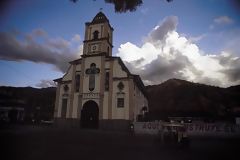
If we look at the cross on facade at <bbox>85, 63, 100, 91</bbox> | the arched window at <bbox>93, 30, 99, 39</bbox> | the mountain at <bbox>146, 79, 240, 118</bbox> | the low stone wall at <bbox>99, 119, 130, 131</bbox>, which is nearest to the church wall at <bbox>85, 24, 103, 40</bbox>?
the arched window at <bbox>93, 30, 99, 39</bbox>

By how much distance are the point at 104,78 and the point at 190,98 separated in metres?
40.3

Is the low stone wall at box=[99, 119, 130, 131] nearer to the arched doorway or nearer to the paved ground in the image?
the arched doorway

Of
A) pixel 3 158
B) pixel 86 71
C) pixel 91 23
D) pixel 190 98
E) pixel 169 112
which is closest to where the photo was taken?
pixel 3 158

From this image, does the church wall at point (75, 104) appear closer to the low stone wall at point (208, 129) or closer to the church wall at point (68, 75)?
the church wall at point (68, 75)

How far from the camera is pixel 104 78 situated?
104ft

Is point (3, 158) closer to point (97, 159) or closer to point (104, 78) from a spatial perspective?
point (97, 159)

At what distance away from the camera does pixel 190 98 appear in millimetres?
63312

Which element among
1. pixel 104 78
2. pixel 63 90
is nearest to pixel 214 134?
pixel 104 78

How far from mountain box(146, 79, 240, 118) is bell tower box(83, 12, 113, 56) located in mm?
16560

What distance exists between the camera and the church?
29703 millimetres

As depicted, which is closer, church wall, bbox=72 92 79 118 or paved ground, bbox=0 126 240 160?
paved ground, bbox=0 126 240 160

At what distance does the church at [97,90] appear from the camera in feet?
97.5

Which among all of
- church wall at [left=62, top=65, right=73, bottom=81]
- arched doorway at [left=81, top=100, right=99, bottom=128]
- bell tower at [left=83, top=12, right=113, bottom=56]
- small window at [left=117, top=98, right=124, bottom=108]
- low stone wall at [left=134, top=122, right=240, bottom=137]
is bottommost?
low stone wall at [left=134, top=122, right=240, bottom=137]

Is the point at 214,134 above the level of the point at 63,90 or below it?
below
